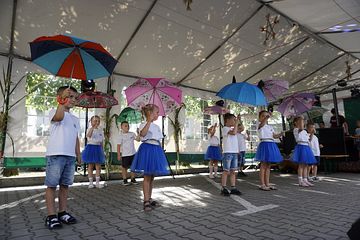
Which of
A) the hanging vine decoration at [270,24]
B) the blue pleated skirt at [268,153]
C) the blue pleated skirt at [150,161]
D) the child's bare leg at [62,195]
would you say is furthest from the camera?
the hanging vine decoration at [270,24]

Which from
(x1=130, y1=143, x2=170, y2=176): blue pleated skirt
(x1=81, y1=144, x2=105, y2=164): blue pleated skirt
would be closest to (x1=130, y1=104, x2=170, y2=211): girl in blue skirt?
(x1=130, y1=143, x2=170, y2=176): blue pleated skirt

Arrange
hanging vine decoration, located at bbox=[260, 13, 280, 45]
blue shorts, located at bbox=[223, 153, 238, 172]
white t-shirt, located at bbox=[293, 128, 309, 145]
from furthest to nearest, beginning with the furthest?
hanging vine decoration, located at bbox=[260, 13, 280, 45] < white t-shirt, located at bbox=[293, 128, 309, 145] < blue shorts, located at bbox=[223, 153, 238, 172]

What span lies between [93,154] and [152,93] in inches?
97.4

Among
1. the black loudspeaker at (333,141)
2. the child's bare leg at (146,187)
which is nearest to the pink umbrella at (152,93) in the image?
the child's bare leg at (146,187)

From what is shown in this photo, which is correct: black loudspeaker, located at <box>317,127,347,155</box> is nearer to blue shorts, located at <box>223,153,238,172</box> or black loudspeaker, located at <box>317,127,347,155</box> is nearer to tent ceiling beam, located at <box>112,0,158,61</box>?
blue shorts, located at <box>223,153,238,172</box>

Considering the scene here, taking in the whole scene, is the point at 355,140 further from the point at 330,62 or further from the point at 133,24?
Answer: the point at 133,24

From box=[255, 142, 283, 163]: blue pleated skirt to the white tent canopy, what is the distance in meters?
3.92

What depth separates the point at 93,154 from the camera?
6.53 m

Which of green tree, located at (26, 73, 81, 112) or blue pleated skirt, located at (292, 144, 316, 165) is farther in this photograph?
green tree, located at (26, 73, 81, 112)

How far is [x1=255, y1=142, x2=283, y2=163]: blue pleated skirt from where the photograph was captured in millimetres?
5723

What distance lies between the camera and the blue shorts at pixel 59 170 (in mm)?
3236

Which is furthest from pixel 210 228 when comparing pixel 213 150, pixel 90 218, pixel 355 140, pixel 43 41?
pixel 355 140

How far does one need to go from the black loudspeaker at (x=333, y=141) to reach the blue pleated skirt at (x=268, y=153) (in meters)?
5.43

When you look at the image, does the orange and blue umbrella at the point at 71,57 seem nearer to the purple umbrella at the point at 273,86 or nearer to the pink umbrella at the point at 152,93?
the pink umbrella at the point at 152,93
